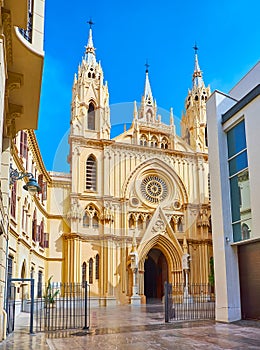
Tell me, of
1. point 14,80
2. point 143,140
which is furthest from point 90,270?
point 14,80

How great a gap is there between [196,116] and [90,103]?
11559 mm

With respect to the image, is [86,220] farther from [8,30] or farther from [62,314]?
[8,30]

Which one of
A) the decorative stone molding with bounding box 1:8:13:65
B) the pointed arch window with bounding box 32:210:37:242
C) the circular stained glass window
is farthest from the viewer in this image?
the circular stained glass window

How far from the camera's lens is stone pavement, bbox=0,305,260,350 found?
35.8ft

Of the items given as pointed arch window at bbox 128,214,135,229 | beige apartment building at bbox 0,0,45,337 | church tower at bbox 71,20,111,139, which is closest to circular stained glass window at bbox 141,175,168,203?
pointed arch window at bbox 128,214,135,229

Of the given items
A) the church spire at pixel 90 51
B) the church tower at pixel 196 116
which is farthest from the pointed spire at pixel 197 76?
the church spire at pixel 90 51

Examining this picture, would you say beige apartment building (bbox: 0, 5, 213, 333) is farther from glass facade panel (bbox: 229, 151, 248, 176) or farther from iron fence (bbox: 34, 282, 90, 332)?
glass facade panel (bbox: 229, 151, 248, 176)

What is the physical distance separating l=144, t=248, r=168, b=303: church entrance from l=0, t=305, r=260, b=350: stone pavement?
76.7 ft

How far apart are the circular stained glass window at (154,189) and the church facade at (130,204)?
0.31ft

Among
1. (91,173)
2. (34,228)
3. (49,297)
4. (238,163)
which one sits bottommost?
(49,297)

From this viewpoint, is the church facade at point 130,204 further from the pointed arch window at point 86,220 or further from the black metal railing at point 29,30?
the black metal railing at point 29,30

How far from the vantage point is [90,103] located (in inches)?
1550

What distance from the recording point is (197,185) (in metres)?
39.8

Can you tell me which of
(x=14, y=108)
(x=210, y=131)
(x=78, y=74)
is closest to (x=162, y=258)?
(x=78, y=74)
